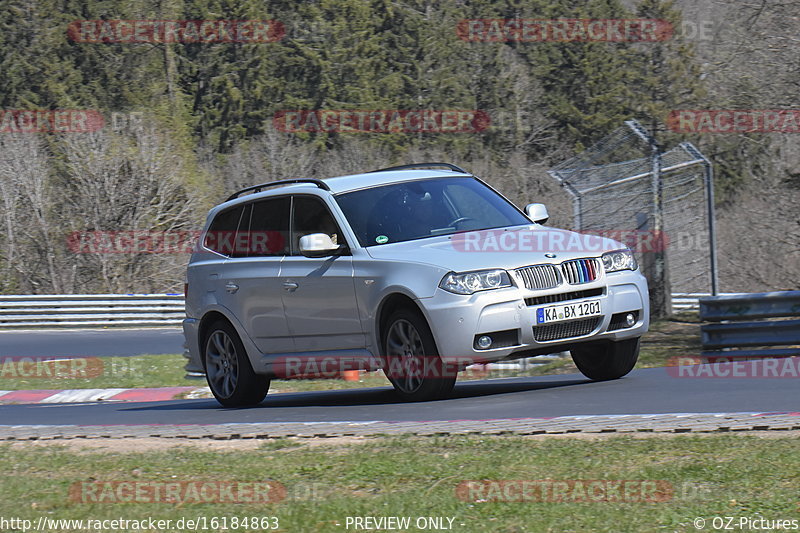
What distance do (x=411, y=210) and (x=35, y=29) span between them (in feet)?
163

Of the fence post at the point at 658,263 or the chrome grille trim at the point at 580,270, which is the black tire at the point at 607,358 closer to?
the chrome grille trim at the point at 580,270

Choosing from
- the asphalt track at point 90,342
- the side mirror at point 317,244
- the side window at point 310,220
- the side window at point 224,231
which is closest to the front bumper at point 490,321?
the side mirror at point 317,244

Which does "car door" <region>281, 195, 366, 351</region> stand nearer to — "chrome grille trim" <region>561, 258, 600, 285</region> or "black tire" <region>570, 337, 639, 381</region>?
"chrome grille trim" <region>561, 258, 600, 285</region>

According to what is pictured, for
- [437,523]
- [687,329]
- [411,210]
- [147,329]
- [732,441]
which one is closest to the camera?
[437,523]

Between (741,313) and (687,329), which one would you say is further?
(687,329)

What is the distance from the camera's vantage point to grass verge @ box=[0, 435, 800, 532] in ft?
15.8

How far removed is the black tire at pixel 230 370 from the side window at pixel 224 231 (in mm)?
698

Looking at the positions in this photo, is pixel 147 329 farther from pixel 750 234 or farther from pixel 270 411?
pixel 270 411

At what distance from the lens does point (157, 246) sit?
43.0 meters

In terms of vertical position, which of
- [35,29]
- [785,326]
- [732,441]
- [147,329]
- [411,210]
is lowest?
[147,329]

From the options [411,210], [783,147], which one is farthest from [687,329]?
[411,210]

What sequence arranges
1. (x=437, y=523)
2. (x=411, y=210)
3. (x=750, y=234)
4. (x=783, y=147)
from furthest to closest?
(x=750, y=234) < (x=783, y=147) < (x=411, y=210) < (x=437, y=523)

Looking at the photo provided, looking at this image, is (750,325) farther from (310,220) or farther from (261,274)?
(261,274)

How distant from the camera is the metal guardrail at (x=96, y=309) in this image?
3472 cm
